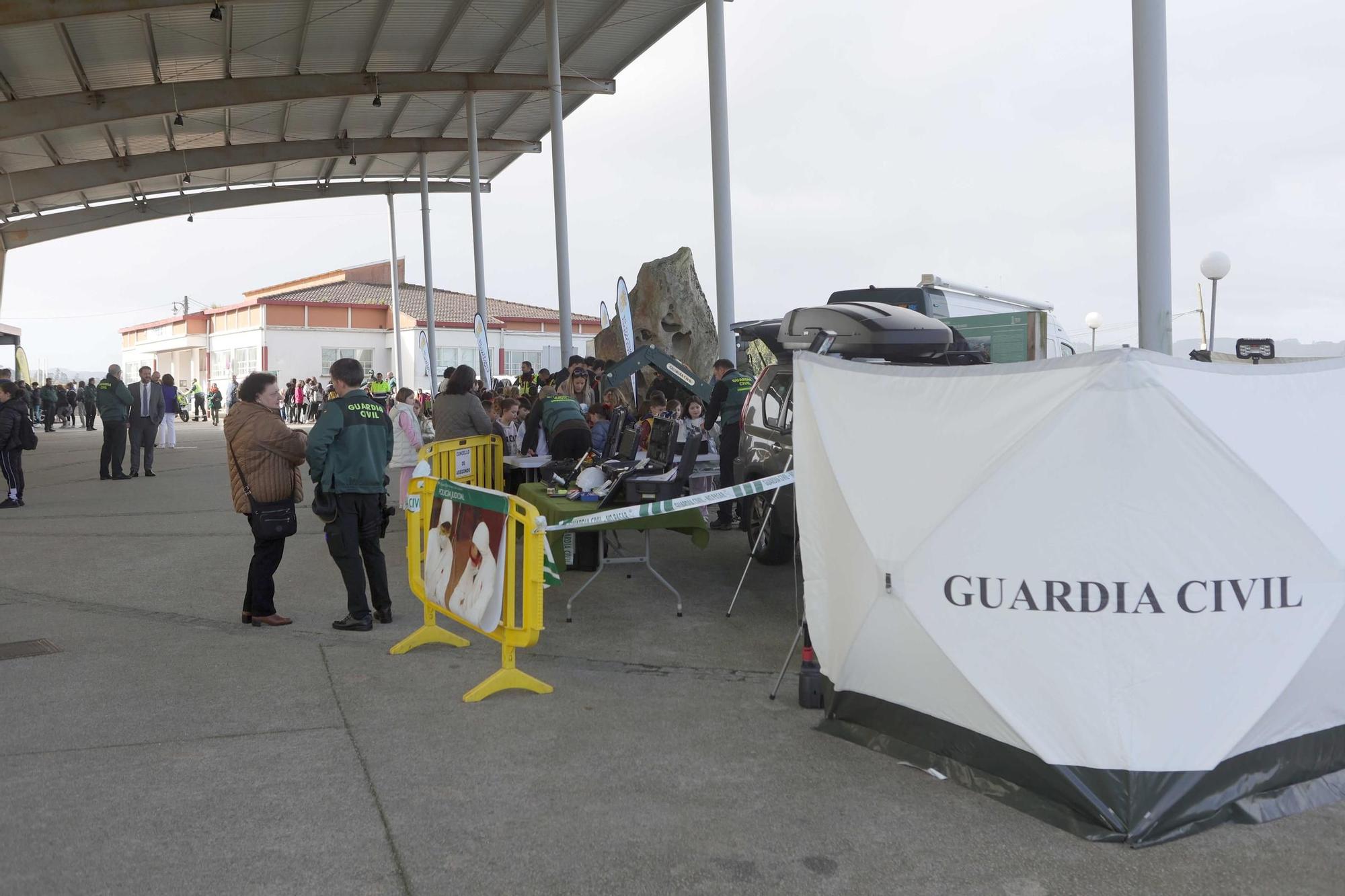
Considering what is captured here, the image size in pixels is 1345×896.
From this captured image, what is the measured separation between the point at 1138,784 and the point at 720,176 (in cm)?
1247

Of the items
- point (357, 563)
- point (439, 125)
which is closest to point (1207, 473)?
point (357, 563)

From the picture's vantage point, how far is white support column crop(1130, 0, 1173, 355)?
7242 millimetres

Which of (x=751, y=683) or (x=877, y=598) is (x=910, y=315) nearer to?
(x=751, y=683)

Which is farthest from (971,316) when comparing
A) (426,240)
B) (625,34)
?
(426,240)

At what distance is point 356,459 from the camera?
22.0 feet

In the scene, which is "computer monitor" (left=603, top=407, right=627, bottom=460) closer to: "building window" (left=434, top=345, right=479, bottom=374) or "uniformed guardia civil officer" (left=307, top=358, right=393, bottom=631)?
"uniformed guardia civil officer" (left=307, top=358, right=393, bottom=631)

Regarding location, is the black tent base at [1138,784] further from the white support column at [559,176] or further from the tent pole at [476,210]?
the tent pole at [476,210]

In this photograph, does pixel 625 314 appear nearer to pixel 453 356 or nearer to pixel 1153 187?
pixel 1153 187

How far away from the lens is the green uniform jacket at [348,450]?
6.62 metres

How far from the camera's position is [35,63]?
20.0 meters

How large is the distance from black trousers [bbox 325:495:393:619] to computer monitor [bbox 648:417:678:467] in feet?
8.86

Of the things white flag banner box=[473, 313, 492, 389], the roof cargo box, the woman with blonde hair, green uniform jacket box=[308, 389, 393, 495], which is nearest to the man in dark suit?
white flag banner box=[473, 313, 492, 389]

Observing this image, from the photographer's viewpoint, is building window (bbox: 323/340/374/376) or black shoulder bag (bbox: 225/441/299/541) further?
building window (bbox: 323/340/374/376)

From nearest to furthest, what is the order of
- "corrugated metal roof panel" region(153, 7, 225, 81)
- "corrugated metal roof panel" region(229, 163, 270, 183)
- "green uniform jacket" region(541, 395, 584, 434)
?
"green uniform jacket" region(541, 395, 584, 434), "corrugated metal roof panel" region(153, 7, 225, 81), "corrugated metal roof panel" region(229, 163, 270, 183)
